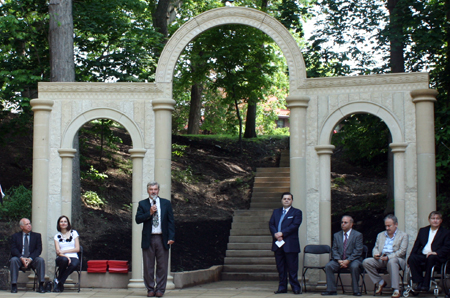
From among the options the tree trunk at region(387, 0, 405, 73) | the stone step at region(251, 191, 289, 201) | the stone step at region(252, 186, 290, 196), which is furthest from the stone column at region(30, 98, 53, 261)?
the tree trunk at region(387, 0, 405, 73)

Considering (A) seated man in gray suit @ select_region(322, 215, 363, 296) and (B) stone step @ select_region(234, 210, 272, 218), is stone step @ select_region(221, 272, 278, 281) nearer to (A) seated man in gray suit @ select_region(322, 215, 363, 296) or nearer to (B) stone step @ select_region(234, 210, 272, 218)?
(B) stone step @ select_region(234, 210, 272, 218)

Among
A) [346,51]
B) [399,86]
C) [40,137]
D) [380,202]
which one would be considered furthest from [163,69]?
[380,202]

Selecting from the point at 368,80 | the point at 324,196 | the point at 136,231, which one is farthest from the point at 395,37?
the point at 136,231

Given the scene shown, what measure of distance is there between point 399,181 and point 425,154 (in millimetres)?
589

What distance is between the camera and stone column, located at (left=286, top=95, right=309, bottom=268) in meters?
9.19

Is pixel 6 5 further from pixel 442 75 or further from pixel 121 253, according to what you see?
pixel 442 75

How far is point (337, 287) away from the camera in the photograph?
885cm

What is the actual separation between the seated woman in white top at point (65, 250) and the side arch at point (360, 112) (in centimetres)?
440

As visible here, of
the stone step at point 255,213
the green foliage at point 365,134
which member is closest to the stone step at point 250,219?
the stone step at point 255,213

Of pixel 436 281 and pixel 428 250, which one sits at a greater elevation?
pixel 428 250

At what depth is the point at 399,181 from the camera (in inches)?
349

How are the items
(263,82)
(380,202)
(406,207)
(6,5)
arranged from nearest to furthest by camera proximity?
(406,207) < (6,5) < (380,202) < (263,82)

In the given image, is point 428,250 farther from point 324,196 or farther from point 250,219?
point 250,219

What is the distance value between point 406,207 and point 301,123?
2176mm
